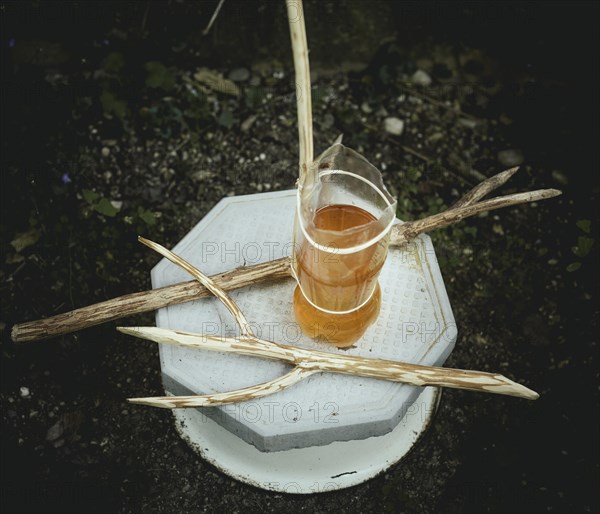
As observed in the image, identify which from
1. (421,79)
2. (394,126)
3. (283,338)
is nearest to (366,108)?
(394,126)

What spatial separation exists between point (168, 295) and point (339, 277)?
473 millimetres

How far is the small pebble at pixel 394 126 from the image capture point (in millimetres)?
2486

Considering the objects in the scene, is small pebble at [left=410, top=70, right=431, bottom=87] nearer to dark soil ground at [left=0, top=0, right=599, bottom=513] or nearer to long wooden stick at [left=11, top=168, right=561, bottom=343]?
dark soil ground at [left=0, top=0, right=599, bottom=513]

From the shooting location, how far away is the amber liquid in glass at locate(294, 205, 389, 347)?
104 cm

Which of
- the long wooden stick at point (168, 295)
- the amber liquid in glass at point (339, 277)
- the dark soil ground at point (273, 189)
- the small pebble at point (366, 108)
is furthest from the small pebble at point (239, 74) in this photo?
the amber liquid in glass at point (339, 277)

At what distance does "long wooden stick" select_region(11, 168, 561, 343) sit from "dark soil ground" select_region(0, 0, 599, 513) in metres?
0.67

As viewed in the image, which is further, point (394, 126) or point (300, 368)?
point (394, 126)

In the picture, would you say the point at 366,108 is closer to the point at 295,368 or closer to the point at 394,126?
the point at 394,126

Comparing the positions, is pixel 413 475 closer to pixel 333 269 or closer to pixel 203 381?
pixel 203 381

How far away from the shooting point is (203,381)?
125 cm

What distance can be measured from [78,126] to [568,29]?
2.20 metres

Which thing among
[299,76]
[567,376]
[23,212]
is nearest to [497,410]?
[567,376]

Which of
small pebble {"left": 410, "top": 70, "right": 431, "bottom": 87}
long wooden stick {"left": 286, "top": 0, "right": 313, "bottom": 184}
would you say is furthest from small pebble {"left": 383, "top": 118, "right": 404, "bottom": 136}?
long wooden stick {"left": 286, "top": 0, "right": 313, "bottom": 184}

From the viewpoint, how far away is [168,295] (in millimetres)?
1328
